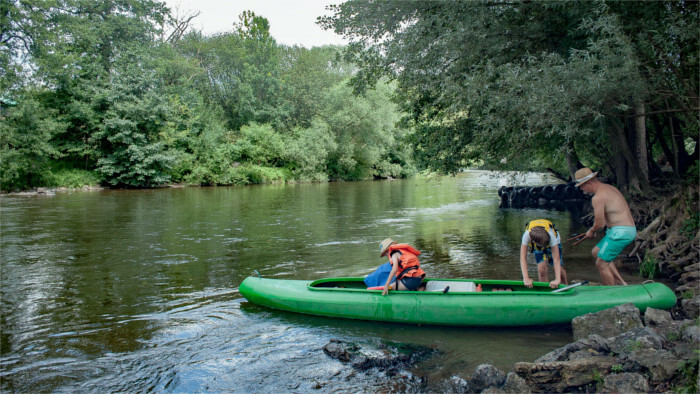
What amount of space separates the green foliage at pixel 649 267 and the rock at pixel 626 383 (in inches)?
188

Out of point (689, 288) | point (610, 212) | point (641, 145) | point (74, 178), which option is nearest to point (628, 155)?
point (641, 145)

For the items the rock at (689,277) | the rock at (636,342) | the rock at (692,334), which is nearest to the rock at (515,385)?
the rock at (636,342)

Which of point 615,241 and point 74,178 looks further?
point 74,178

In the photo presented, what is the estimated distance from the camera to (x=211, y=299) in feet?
24.4

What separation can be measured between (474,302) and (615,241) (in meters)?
1.93

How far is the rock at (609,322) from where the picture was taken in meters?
4.89

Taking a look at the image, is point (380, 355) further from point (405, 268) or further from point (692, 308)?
point (692, 308)

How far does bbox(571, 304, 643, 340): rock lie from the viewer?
489 cm

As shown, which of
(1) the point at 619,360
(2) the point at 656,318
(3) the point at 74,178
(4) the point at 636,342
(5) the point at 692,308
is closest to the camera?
(1) the point at 619,360

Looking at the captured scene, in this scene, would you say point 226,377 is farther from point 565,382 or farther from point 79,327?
point 565,382

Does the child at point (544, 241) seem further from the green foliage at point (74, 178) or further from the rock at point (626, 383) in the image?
the green foliage at point (74, 178)

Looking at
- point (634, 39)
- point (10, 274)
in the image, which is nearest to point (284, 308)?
point (10, 274)

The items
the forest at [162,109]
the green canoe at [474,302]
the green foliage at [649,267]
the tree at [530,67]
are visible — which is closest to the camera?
the green canoe at [474,302]

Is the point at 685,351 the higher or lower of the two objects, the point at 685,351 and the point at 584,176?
the lower
